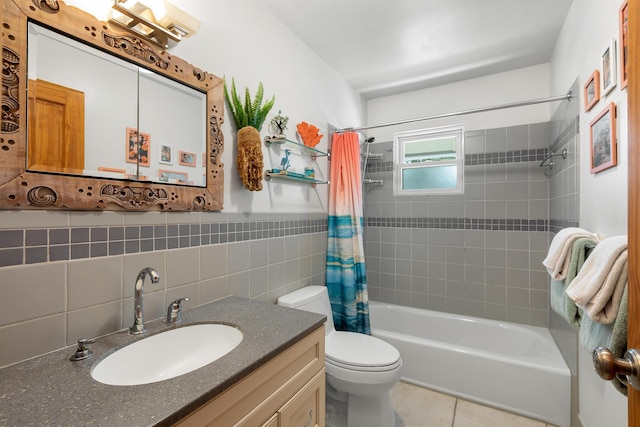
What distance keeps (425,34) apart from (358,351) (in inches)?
87.5

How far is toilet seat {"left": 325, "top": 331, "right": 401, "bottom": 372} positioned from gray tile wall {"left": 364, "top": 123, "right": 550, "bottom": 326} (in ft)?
3.85

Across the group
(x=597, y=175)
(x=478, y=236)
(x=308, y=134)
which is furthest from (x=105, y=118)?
(x=478, y=236)

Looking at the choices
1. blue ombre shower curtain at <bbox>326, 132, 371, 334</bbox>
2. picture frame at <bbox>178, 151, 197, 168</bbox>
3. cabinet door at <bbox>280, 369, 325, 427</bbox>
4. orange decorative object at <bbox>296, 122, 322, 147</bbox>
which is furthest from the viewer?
blue ombre shower curtain at <bbox>326, 132, 371, 334</bbox>

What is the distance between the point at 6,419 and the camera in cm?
61

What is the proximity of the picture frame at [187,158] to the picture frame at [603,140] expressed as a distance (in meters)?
1.81

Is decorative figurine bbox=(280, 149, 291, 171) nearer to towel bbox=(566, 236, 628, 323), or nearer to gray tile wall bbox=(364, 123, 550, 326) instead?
gray tile wall bbox=(364, 123, 550, 326)

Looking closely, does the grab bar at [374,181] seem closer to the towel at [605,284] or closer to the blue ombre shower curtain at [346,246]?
the blue ombre shower curtain at [346,246]

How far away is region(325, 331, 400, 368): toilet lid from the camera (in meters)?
1.63

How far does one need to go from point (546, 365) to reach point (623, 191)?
51.4 inches

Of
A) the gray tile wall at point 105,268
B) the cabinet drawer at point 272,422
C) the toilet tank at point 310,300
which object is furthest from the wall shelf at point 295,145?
the cabinet drawer at point 272,422

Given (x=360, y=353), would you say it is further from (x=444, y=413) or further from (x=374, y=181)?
(x=374, y=181)

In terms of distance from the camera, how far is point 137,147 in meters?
1.15

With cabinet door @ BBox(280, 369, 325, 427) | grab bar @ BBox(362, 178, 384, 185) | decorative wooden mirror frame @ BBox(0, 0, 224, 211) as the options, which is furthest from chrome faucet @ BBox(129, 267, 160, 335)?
grab bar @ BBox(362, 178, 384, 185)

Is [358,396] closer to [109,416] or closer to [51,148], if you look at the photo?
[109,416]
